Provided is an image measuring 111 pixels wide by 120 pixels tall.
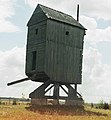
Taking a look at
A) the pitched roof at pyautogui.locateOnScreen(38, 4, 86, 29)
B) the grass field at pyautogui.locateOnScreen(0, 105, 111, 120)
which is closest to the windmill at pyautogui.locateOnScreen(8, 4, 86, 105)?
the pitched roof at pyautogui.locateOnScreen(38, 4, 86, 29)

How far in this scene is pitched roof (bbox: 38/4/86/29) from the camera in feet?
115

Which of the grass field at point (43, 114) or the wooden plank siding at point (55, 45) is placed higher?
the wooden plank siding at point (55, 45)

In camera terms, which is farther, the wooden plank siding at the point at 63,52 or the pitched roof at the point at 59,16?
the pitched roof at the point at 59,16

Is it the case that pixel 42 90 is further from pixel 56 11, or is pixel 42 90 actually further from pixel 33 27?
pixel 56 11

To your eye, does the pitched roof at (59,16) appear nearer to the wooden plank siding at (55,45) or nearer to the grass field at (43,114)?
the wooden plank siding at (55,45)

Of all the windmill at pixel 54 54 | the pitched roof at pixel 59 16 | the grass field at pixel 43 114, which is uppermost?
the pitched roof at pixel 59 16

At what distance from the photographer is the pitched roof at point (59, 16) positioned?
3498 centimetres

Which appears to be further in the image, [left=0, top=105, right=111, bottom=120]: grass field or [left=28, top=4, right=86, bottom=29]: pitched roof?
[left=28, top=4, right=86, bottom=29]: pitched roof

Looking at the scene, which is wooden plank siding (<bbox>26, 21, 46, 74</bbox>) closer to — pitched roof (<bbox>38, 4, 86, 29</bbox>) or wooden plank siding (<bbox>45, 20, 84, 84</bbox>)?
wooden plank siding (<bbox>45, 20, 84, 84</bbox>)

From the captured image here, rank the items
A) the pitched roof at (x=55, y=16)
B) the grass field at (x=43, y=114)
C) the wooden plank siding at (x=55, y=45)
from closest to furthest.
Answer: the grass field at (x=43, y=114) → the wooden plank siding at (x=55, y=45) → the pitched roof at (x=55, y=16)

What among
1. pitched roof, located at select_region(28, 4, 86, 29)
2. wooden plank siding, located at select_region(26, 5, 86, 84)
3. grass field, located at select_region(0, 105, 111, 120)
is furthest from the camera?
pitched roof, located at select_region(28, 4, 86, 29)

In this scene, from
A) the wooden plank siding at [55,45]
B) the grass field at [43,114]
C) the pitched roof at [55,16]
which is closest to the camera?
the grass field at [43,114]

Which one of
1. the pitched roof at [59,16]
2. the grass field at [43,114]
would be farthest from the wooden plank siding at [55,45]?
the grass field at [43,114]

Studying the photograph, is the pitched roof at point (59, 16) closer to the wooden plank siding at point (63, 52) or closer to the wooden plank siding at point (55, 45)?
the wooden plank siding at point (55, 45)
